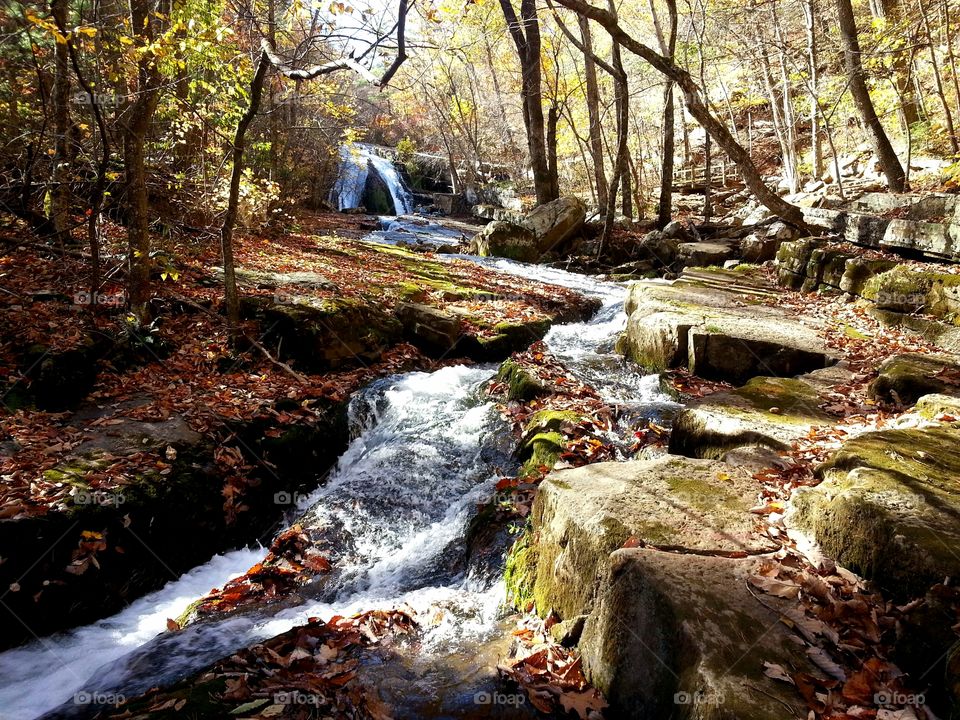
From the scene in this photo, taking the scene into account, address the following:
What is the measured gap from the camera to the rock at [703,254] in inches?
573

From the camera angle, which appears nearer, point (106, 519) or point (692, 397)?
point (106, 519)

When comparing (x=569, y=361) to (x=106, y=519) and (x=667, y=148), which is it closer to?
(x=106, y=519)

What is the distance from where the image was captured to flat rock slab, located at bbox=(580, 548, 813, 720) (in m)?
2.46

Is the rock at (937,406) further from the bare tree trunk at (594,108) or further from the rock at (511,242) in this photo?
the bare tree trunk at (594,108)

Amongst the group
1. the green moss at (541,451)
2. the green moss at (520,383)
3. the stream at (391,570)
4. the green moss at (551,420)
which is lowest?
the stream at (391,570)

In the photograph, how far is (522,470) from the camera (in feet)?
19.4

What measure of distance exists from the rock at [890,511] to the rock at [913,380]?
1.80 m

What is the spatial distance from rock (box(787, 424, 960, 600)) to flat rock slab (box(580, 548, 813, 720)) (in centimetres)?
57

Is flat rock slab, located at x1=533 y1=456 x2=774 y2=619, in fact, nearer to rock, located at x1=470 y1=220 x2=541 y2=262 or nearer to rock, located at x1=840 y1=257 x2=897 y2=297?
rock, located at x1=840 y1=257 x2=897 y2=297

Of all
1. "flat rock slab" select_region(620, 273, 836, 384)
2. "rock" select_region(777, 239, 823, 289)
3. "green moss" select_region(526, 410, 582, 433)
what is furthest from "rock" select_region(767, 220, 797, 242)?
"green moss" select_region(526, 410, 582, 433)

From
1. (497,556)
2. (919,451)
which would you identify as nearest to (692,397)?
(919,451)

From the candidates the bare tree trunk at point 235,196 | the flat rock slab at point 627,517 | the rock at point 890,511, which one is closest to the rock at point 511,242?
the bare tree trunk at point 235,196

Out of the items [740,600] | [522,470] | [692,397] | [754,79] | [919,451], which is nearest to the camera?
[740,600]

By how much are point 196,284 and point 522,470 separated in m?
6.47
